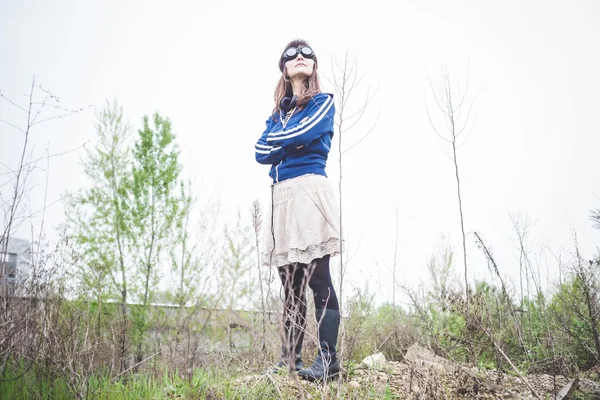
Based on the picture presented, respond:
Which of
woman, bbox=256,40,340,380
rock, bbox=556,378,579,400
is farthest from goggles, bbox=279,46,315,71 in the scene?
rock, bbox=556,378,579,400

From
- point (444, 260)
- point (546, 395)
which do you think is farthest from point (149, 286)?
point (546, 395)

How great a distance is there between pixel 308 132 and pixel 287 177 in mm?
352

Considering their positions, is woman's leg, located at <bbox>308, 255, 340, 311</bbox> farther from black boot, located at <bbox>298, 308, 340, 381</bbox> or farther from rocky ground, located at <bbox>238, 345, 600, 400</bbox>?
rocky ground, located at <bbox>238, 345, 600, 400</bbox>

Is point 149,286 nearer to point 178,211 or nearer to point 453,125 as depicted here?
point 178,211

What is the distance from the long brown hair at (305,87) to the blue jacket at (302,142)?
6cm

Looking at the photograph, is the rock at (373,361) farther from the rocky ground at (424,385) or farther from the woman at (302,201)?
the woman at (302,201)

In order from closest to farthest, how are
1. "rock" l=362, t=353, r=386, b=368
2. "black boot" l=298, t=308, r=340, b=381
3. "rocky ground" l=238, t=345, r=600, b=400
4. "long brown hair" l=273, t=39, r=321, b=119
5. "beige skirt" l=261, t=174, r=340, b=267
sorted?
"rocky ground" l=238, t=345, r=600, b=400 < "black boot" l=298, t=308, r=340, b=381 < "beige skirt" l=261, t=174, r=340, b=267 < "long brown hair" l=273, t=39, r=321, b=119 < "rock" l=362, t=353, r=386, b=368

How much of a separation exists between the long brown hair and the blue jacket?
58 millimetres

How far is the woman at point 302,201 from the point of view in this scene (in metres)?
2.74

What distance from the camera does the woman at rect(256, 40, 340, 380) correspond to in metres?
2.74

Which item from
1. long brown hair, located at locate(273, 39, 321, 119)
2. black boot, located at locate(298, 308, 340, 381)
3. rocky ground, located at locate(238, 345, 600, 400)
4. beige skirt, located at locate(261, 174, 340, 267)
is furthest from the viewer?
long brown hair, located at locate(273, 39, 321, 119)

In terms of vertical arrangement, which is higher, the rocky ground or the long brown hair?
the long brown hair

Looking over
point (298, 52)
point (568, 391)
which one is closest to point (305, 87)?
point (298, 52)

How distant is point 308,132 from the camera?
2.79m
